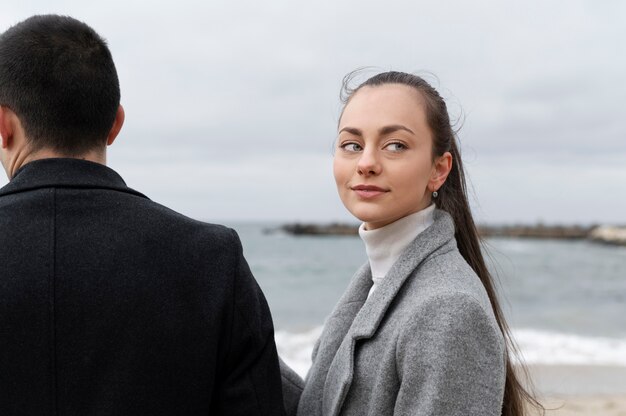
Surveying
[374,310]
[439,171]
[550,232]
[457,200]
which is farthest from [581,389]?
[550,232]

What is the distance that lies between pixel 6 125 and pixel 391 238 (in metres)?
A: 1.01

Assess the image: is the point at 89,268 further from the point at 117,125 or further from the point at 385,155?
the point at 385,155

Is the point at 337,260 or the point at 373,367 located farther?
the point at 337,260

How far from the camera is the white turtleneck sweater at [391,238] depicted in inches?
78.3

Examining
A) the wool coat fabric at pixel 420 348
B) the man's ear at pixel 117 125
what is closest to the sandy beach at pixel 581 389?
the wool coat fabric at pixel 420 348

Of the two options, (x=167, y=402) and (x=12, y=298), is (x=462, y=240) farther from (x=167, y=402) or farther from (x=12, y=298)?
(x=12, y=298)

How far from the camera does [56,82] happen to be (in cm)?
157

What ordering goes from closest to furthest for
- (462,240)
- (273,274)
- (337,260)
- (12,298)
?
(12,298) < (462,240) < (273,274) < (337,260)

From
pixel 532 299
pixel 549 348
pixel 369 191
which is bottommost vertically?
pixel 532 299

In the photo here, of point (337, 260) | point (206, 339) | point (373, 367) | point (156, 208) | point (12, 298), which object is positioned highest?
point (156, 208)

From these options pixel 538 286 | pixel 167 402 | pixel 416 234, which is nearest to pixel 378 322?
pixel 416 234

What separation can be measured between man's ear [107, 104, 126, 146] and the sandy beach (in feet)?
17.7

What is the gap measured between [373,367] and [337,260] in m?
31.6

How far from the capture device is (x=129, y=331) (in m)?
1.54
